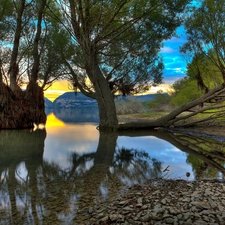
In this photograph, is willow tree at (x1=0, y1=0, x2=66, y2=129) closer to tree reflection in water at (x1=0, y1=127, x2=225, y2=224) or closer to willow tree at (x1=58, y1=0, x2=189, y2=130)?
willow tree at (x1=58, y1=0, x2=189, y2=130)

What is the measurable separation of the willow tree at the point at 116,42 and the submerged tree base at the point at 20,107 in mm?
3785

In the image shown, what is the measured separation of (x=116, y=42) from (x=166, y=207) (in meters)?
15.1

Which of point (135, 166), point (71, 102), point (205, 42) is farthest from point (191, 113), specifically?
point (71, 102)

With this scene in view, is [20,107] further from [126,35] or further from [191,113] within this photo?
[191,113]

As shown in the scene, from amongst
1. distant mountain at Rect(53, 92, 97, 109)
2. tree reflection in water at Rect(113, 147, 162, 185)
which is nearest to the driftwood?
tree reflection in water at Rect(113, 147, 162, 185)

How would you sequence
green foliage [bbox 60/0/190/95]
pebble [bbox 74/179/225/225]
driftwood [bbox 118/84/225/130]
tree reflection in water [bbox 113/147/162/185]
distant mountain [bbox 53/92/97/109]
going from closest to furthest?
1. pebble [bbox 74/179/225/225]
2. tree reflection in water [bbox 113/147/162/185]
3. green foliage [bbox 60/0/190/95]
4. driftwood [bbox 118/84/225/130]
5. distant mountain [bbox 53/92/97/109]

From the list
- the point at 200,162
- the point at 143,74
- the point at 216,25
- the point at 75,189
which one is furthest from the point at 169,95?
the point at 75,189

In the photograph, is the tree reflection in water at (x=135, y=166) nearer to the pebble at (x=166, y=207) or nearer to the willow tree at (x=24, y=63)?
the pebble at (x=166, y=207)

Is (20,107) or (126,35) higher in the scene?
(126,35)

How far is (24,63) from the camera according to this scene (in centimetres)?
2184

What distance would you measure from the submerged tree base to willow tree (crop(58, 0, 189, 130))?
12.4 feet

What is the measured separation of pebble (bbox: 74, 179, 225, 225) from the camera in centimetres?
333

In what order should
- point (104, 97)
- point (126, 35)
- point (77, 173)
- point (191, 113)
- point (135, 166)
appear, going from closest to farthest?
point (77, 173)
point (135, 166)
point (126, 35)
point (104, 97)
point (191, 113)

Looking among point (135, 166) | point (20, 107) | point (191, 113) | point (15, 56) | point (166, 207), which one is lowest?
point (135, 166)
